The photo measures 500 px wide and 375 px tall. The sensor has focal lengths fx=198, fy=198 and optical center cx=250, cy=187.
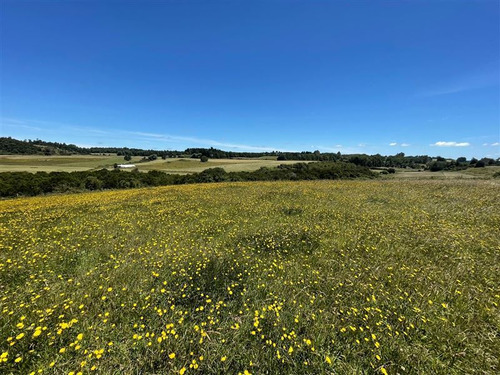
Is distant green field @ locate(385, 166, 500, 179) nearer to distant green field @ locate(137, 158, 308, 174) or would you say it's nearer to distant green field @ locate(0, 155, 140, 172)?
distant green field @ locate(137, 158, 308, 174)

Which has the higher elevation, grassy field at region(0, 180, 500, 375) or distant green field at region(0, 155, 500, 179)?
distant green field at region(0, 155, 500, 179)

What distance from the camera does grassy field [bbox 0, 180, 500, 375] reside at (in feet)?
9.23

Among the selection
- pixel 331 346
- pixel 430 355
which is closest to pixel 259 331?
pixel 331 346

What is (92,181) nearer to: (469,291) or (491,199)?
(469,291)

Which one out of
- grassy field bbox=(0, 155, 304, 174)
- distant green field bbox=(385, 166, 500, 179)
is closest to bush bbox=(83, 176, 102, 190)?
grassy field bbox=(0, 155, 304, 174)

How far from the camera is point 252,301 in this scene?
4039 mm

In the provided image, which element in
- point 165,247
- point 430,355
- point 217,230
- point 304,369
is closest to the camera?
point 304,369

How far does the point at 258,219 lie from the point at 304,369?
6969mm

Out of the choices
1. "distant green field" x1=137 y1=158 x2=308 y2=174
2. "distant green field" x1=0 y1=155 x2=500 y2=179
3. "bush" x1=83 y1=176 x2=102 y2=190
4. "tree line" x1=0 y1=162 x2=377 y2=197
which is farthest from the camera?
"distant green field" x1=137 y1=158 x2=308 y2=174

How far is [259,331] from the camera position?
329 centimetres

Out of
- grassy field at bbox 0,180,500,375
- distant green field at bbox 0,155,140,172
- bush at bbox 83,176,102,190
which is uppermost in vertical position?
distant green field at bbox 0,155,140,172

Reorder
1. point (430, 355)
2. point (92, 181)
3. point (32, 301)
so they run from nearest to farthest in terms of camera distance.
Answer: point (430, 355)
point (32, 301)
point (92, 181)

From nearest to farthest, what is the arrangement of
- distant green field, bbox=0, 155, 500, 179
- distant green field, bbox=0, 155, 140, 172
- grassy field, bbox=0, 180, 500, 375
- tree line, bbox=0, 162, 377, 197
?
1. grassy field, bbox=0, 180, 500, 375
2. tree line, bbox=0, 162, 377, 197
3. distant green field, bbox=0, 155, 500, 179
4. distant green field, bbox=0, 155, 140, 172

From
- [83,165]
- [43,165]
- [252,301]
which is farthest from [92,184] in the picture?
[43,165]
